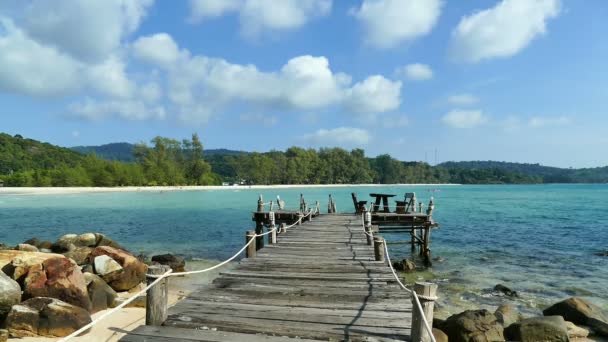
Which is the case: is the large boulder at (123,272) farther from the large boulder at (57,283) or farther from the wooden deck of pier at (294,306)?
the wooden deck of pier at (294,306)

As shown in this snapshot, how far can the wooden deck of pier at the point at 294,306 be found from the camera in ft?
16.0

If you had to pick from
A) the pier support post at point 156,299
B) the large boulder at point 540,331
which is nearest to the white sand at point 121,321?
the pier support post at point 156,299

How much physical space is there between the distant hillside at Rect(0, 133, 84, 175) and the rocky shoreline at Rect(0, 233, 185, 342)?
124599 millimetres

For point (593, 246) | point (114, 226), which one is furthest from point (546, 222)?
point (114, 226)

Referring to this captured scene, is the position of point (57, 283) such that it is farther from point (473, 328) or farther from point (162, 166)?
point (162, 166)

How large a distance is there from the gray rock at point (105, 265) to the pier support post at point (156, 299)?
8830 mm

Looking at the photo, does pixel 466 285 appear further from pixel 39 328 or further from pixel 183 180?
pixel 183 180

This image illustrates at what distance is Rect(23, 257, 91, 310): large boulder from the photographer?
9.50 metres

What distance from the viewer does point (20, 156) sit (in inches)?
4838

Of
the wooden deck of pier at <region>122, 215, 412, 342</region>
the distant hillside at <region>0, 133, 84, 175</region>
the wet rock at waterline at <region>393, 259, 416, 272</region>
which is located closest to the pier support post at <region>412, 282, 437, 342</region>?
the wooden deck of pier at <region>122, 215, 412, 342</region>

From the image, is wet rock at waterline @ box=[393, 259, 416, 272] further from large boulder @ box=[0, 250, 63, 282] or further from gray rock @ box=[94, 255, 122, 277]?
large boulder @ box=[0, 250, 63, 282]

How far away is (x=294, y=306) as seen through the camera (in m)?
5.91

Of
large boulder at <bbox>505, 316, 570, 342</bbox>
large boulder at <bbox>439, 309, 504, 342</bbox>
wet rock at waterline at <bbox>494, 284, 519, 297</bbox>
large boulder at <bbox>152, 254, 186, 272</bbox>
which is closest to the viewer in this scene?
large boulder at <bbox>439, 309, 504, 342</bbox>

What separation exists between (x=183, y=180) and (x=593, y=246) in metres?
108
